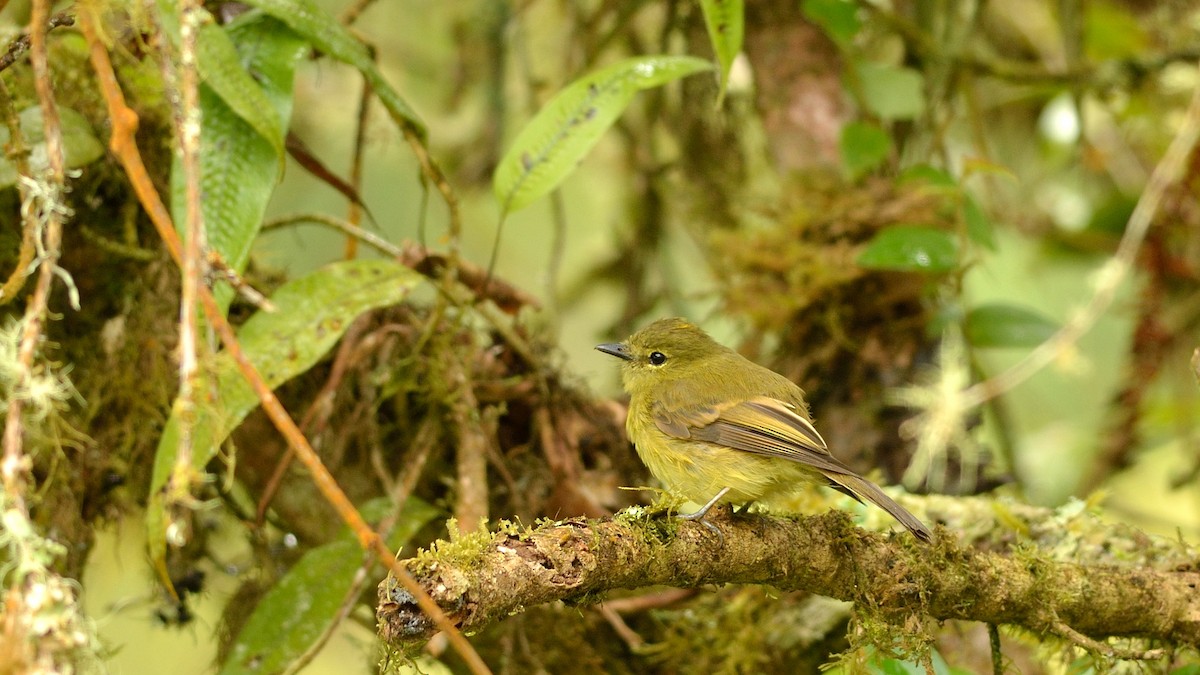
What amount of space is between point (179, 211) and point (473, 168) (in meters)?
2.69

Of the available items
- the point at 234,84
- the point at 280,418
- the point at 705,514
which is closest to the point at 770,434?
the point at 705,514

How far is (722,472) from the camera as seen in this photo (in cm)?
256

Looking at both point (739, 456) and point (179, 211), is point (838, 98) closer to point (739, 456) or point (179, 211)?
point (739, 456)

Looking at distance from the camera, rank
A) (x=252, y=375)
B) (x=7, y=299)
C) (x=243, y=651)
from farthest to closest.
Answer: (x=243, y=651) < (x=7, y=299) < (x=252, y=375)

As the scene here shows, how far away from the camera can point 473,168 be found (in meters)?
4.91

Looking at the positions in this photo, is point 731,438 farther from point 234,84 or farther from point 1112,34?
point 1112,34

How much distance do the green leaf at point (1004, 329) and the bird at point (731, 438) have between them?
1.15m

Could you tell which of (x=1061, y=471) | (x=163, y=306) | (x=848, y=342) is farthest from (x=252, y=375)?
(x=1061, y=471)

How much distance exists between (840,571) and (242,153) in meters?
1.62

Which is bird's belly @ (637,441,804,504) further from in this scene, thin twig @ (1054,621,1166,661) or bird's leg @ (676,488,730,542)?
thin twig @ (1054,621,1166,661)

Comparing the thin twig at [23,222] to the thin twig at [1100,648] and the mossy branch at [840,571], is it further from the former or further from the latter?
the thin twig at [1100,648]

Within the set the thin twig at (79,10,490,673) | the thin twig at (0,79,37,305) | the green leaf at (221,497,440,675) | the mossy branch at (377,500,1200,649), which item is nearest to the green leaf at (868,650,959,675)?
the mossy branch at (377,500,1200,649)

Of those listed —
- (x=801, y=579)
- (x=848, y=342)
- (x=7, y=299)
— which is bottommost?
(x=7, y=299)

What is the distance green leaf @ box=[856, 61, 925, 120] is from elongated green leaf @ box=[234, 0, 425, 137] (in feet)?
6.19
